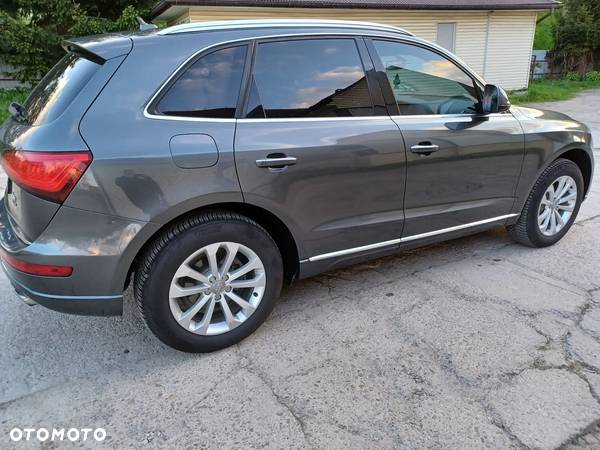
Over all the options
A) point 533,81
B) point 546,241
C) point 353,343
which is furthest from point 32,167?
point 533,81

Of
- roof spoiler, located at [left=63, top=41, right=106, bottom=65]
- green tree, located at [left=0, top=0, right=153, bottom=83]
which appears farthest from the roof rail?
green tree, located at [left=0, top=0, right=153, bottom=83]

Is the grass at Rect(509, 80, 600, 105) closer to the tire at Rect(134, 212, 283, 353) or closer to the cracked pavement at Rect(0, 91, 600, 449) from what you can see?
the cracked pavement at Rect(0, 91, 600, 449)

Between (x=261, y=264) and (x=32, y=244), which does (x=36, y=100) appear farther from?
(x=261, y=264)

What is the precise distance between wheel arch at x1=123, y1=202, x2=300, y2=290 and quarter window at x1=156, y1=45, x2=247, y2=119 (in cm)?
50

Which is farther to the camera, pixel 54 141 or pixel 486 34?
pixel 486 34

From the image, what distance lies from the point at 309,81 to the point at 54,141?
1.45 metres

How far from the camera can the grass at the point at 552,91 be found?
1709 centimetres

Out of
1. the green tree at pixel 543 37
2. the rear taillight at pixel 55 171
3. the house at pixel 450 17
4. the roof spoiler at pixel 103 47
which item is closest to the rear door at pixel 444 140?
the roof spoiler at pixel 103 47

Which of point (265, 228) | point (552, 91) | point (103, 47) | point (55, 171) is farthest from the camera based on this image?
point (552, 91)

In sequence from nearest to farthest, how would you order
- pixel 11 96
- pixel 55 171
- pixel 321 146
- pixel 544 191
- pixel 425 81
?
pixel 55 171
pixel 321 146
pixel 425 81
pixel 544 191
pixel 11 96

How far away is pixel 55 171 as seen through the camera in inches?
86.1

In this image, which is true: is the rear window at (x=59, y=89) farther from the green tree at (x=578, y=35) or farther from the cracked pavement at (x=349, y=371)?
the green tree at (x=578, y=35)

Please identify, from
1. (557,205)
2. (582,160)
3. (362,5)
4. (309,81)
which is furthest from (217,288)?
(362,5)

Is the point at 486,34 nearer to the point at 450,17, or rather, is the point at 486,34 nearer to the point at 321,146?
the point at 450,17
